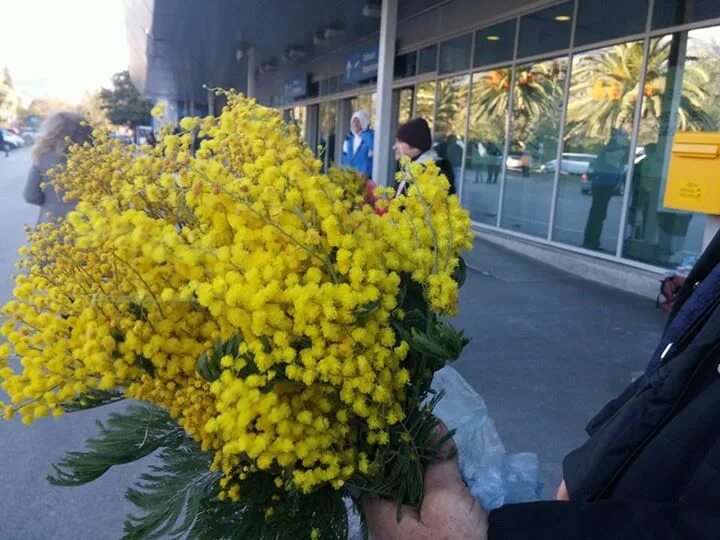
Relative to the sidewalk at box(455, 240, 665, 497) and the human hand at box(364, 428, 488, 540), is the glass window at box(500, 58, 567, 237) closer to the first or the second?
the sidewalk at box(455, 240, 665, 497)

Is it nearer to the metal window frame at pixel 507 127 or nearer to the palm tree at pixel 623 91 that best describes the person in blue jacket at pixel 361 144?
the metal window frame at pixel 507 127

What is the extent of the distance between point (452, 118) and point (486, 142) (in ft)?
4.05

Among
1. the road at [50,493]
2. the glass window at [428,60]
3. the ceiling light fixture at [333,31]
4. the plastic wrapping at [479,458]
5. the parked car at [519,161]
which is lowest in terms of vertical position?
the road at [50,493]

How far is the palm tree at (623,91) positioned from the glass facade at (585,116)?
0.04 feet

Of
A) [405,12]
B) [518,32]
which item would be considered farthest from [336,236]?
[405,12]

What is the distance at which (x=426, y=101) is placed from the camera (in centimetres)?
1263

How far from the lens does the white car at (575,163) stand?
8367mm

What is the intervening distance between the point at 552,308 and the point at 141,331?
621 centimetres

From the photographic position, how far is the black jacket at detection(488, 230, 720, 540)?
94 cm

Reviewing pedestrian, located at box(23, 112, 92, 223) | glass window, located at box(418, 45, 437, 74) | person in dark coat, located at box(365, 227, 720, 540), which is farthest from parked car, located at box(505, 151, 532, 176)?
person in dark coat, located at box(365, 227, 720, 540)

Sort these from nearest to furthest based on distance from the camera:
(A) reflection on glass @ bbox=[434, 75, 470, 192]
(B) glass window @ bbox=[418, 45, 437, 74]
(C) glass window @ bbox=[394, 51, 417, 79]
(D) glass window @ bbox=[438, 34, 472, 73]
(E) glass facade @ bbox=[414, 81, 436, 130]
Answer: (D) glass window @ bbox=[438, 34, 472, 73] < (A) reflection on glass @ bbox=[434, 75, 470, 192] < (B) glass window @ bbox=[418, 45, 437, 74] < (E) glass facade @ bbox=[414, 81, 436, 130] < (C) glass window @ bbox=[394, 51, 417, 79]

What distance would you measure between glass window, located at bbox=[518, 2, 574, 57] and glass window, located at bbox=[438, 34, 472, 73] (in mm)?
1594

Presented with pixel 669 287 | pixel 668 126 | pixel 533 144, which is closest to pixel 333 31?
pixel 533 144

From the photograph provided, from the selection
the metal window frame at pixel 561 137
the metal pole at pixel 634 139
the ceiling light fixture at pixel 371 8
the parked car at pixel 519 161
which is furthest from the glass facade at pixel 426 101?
the metal pole at pixel 634 139
